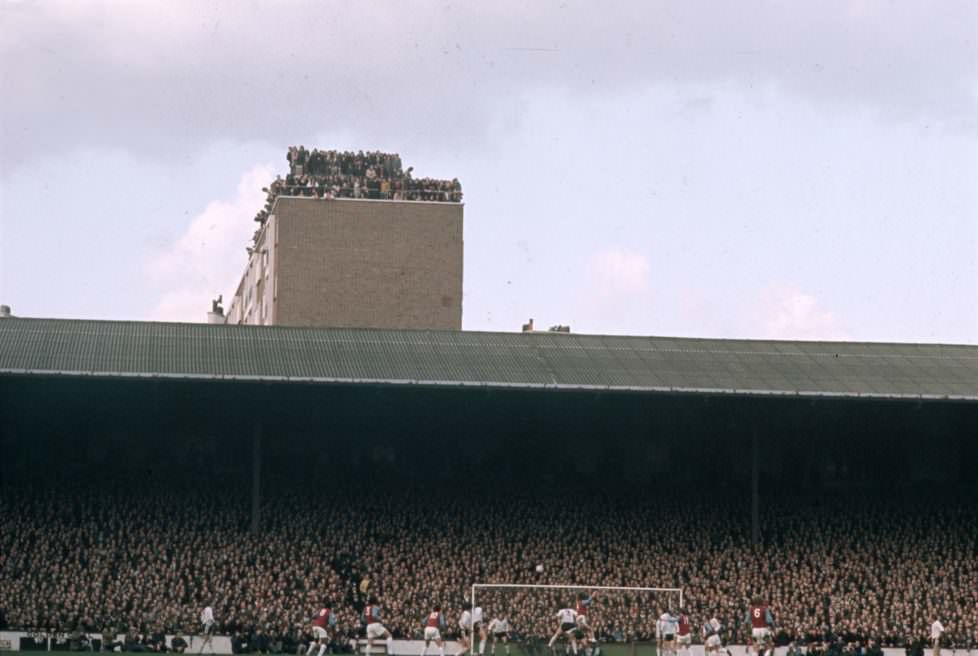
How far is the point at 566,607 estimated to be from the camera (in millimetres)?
43000

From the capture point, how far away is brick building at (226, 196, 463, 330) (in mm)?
83625

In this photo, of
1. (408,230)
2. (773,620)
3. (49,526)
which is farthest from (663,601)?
(408,230)

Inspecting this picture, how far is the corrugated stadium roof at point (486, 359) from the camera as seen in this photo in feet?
160

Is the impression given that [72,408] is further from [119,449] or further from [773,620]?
[773,620]

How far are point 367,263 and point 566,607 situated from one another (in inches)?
1701

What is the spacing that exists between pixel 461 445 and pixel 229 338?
792 centimetres

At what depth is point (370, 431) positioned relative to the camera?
54000 millimetres

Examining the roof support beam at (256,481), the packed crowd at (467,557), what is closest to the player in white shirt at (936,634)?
the packed crowd at (467,557)

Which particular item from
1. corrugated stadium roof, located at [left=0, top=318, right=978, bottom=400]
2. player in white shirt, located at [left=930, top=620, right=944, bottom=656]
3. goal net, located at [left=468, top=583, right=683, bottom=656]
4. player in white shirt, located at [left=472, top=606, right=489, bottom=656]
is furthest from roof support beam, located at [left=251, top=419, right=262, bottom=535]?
player in white shirt, located at [left=930, top=620, right=944, bottom=656]

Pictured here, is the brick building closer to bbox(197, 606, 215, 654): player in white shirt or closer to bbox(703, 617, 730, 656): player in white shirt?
bbox(197, 606, 215, 654): player in white shirt

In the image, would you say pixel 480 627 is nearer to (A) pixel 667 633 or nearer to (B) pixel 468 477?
(A) pixel 667 633

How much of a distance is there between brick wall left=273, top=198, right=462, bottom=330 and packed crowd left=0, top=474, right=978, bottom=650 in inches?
1262

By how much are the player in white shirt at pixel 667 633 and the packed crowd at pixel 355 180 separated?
45.6 meters

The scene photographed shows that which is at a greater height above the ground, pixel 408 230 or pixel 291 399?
pixel 408 230
